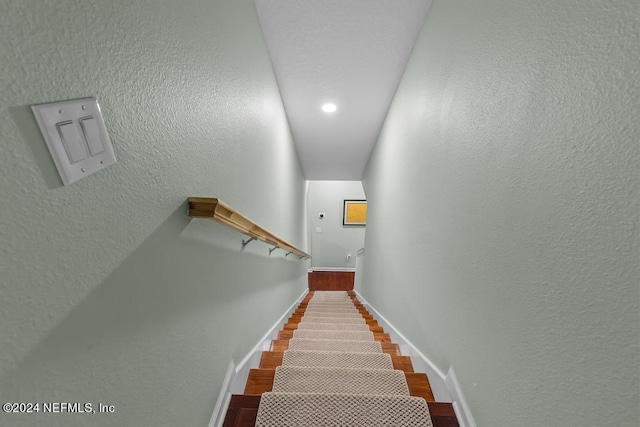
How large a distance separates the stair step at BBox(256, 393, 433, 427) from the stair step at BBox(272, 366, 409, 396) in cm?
14

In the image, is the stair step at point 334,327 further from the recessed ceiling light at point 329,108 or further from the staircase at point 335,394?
the recessed ceiling light at point 329,108

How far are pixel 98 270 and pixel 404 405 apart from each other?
3.49ft

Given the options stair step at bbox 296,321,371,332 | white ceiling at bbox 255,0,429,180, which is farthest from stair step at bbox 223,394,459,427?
white ceiling at bbox 255,0,429,180

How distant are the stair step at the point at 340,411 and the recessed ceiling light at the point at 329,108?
2.43m

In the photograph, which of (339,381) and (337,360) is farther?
(337,360)

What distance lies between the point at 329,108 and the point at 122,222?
8.35ft

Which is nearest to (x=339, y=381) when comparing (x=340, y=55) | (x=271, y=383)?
(x=271, y=383)

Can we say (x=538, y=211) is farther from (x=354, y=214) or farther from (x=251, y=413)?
(x=354, y=214)

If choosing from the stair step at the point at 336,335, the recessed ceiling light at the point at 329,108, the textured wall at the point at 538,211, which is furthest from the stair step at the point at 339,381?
the recessed ceiling light at the point at 329,108

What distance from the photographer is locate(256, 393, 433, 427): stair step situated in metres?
0.99

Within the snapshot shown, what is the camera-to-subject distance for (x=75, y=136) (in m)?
0.46

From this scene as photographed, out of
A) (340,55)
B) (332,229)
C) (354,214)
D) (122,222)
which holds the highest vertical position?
(340,55)

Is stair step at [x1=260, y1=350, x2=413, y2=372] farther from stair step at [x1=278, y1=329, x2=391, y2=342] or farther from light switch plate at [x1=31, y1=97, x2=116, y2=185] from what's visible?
light switch plate at [x1=31, y1=97, x2=116, y2=185]

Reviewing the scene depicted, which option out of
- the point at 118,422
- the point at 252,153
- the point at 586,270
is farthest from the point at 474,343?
the point at 252,153
